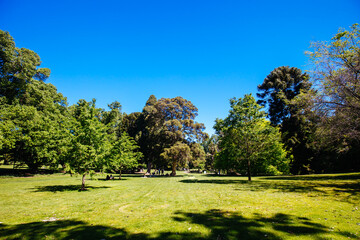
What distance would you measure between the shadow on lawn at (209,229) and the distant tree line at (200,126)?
866 cm

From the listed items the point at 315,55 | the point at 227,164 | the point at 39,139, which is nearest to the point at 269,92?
the point at 227,164

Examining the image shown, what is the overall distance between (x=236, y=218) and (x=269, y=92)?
36.6 meters

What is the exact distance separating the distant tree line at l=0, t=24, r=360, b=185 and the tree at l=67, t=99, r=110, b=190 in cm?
8

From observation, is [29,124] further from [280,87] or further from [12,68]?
[280,87]

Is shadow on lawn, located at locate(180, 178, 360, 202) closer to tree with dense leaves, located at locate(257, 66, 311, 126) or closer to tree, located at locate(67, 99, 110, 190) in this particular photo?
tree, located at locate(67, 99, 110, 190)

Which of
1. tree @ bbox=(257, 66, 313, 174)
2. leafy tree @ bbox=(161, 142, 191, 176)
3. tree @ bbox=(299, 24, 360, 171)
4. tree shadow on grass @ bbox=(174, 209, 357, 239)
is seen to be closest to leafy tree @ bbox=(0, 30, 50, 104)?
leafy tree @ bbox=(161, 142, 191, 176)

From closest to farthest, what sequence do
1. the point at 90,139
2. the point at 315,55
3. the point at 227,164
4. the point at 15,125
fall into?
the point at 315,55, the point at 90,139, the point at 15,125, the point at 227,164

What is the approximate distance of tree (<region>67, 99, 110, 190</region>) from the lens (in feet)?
46.8

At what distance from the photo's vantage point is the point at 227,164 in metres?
36.4

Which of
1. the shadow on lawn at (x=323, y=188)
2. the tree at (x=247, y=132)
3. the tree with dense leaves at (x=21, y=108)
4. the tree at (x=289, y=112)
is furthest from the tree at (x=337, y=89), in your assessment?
the tree with dense leaves at (x=21, y=108)

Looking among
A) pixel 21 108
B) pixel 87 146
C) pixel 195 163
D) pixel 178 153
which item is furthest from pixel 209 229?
pixel 21 108

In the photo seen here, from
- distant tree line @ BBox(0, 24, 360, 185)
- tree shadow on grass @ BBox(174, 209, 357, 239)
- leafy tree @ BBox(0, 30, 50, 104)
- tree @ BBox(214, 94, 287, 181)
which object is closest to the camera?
tree shadow on grass @ BBox(174, 209, 357, 239)

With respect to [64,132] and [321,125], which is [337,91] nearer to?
[321,125]

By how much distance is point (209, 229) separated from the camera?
212 inches
